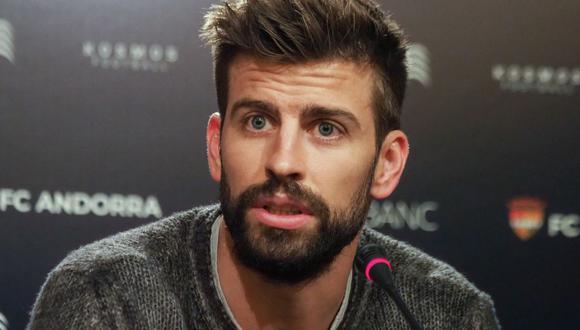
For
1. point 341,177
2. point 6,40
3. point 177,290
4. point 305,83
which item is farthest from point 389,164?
point 6,40

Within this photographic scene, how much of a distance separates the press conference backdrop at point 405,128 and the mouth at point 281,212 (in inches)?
56.3

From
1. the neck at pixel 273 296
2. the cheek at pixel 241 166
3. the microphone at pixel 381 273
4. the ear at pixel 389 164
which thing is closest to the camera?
the microphone at pixel 381 273

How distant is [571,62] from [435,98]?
1.93 feet

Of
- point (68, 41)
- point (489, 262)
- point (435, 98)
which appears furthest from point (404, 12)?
point (68, 41)

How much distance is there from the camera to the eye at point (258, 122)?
2082 millimetres

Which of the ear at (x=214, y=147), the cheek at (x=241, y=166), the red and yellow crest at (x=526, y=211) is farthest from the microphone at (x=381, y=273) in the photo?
the red and yellow crest at (x=526, y=211)

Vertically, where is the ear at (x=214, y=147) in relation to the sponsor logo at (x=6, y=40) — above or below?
below

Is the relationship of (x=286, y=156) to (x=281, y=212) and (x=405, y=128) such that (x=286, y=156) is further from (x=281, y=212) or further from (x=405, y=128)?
(x=405, y=128)

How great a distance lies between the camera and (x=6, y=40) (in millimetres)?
3254

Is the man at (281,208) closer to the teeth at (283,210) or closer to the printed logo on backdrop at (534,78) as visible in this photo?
the teeth at (283,210)

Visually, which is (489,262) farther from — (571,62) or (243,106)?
(243,106)

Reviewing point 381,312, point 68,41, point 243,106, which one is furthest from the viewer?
point 68,41

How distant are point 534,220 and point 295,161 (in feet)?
6.02

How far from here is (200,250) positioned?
87.9 inches
